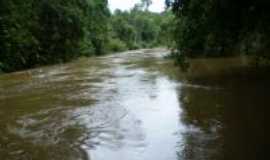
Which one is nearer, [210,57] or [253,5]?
[253,5]

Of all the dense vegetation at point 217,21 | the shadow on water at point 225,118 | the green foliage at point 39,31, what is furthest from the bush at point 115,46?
the dense vegetation at point 217,21

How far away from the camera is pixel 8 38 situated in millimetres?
26734

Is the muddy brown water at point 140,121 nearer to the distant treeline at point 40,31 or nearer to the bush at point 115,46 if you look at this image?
the distant treeline at point 40,31

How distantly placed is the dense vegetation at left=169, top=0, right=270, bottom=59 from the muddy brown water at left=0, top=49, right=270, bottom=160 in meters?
1.63

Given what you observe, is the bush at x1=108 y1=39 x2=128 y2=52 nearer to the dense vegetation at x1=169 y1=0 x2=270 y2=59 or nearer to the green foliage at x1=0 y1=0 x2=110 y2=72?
the green foliage at x1=0 y1=0 x2=110 y2=72

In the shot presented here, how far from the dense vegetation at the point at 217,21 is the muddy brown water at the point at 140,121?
1.63 m

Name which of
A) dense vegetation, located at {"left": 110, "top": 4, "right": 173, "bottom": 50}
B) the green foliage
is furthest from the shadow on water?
dense vegetation, located at {"left": 110, "top": 4, "right": 173, "bottom": 50}

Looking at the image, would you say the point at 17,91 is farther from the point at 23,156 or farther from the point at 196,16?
the point at 23,156

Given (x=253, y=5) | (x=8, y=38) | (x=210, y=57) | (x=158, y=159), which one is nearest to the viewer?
(x=158, y=159)

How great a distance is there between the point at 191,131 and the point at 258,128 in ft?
4.35

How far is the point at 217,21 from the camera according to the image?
11.8 metres

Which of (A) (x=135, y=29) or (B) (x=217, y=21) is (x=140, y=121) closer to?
(B) (x=217, y=21)

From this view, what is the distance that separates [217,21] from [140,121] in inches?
180

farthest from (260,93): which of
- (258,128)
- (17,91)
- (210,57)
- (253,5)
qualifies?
(210,57)
